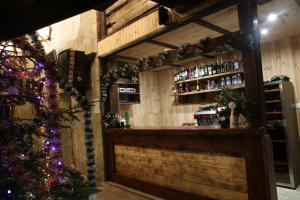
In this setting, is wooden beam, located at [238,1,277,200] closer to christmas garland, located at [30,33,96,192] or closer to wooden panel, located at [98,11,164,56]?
wooden panel, located at [98,11,164,56]

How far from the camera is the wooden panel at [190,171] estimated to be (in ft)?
9.97

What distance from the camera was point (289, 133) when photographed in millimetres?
4219

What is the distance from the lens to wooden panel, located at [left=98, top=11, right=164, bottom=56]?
4145 mm

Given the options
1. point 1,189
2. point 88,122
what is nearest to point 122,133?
point 88,122

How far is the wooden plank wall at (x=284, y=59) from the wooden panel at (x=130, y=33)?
2474 mm

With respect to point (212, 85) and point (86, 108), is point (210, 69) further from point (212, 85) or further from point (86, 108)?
point (86, 108)

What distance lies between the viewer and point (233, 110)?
119 inches

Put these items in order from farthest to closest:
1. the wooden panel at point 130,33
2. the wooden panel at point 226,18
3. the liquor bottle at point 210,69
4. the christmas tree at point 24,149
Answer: the liquor bottle at point 210,69
the wooden panel at point 130,33
the wooden panel at point 226,18
the christmas tree at point 24,149

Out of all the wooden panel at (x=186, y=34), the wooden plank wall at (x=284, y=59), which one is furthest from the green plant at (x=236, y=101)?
the wooden plank wall at (x=284, y=59)

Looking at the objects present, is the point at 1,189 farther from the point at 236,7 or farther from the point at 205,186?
the point at 236,7

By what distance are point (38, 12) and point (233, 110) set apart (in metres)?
2.32

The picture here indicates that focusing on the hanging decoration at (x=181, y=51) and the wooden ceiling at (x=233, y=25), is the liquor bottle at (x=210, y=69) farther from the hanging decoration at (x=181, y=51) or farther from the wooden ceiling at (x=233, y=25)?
the hanging decoration at (x=181, y=51)

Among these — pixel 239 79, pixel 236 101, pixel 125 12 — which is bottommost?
pixel 236 101

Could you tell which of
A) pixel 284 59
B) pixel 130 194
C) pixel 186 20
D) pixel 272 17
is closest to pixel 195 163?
pixel 130 194
